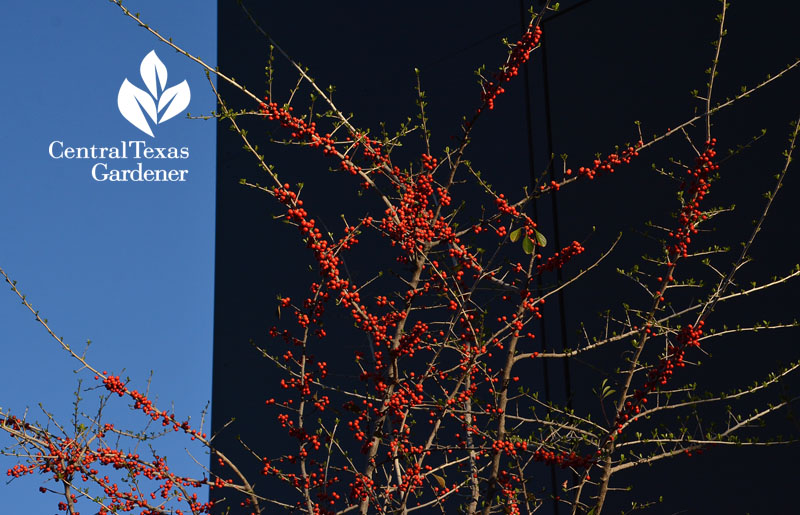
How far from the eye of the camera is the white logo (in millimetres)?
6168

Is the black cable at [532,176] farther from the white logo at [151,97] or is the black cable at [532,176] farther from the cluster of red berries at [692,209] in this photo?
the white logo at [151,97]


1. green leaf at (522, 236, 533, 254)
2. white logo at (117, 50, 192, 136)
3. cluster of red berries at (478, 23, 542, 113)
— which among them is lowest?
green leaf at (522, 236, 533, 254)

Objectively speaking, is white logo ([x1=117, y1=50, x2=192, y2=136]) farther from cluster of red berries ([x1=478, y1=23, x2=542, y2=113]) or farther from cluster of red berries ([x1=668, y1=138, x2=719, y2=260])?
cluster of red berries ([x1=668, y1=138, x2=719, y2=260])

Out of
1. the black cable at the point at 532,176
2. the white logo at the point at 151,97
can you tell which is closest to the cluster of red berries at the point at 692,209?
the black cable at the point at 532,176

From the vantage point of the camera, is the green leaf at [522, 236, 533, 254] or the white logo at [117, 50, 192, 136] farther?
the white logo at [117, 50, 192, 136]

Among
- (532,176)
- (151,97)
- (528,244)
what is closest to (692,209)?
(528,244)

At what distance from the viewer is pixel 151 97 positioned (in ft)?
20.4

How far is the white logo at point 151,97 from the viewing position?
6168 millimetres

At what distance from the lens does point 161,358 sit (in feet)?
18.9

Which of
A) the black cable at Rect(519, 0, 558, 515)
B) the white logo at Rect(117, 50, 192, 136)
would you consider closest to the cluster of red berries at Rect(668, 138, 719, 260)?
the black cable at Rect(519, 0, 558, 515)

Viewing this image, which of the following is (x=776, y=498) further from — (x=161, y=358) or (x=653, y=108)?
(x=161, y=358)

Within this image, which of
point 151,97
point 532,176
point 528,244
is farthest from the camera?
point 151,97

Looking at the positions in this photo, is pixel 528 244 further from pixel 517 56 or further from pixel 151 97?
pixel 151 97

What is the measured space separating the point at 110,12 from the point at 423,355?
4.06 m
